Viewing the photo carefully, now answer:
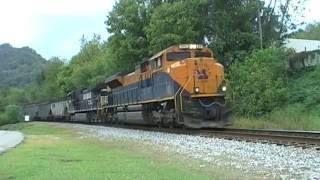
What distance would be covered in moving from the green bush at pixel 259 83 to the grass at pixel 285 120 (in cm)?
87

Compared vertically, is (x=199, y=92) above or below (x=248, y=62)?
below

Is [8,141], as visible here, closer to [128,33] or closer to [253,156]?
[253,156]

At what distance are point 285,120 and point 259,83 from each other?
4487 mm

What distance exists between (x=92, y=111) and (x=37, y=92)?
96.7 m

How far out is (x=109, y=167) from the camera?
12023 mm

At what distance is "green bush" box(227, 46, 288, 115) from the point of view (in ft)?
98.8

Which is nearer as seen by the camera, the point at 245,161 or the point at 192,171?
the point at 192,171

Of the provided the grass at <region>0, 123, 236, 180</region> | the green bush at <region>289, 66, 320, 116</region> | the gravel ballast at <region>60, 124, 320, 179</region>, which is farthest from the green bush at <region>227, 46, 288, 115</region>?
the grass at <region>0, 123, 236, 180</region>

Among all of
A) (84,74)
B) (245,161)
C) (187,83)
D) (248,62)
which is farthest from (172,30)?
(84,74)

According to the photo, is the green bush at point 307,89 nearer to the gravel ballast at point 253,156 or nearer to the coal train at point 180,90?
the coal train at point 180,90

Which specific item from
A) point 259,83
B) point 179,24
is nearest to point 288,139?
point 259,83

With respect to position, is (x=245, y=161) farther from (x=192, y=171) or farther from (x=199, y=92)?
(x=199, y=92)

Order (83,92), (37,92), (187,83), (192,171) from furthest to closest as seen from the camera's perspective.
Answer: (37,92) → (83,92) → (187,83) → (192,171)

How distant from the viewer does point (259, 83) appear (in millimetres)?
30375
